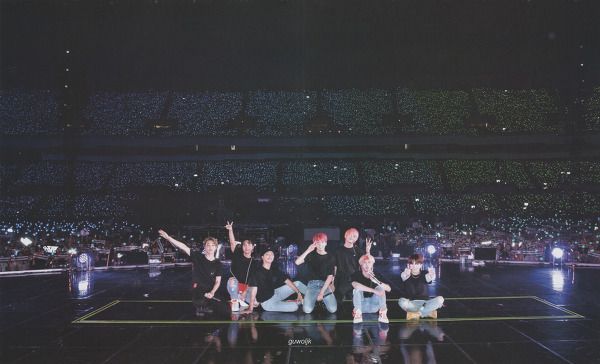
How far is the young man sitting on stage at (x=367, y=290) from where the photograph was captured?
8158 mm

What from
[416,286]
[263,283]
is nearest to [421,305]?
[416,286]

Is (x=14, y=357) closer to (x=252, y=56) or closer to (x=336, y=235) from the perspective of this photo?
(x=336, y=235)

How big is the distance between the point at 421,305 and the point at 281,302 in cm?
270

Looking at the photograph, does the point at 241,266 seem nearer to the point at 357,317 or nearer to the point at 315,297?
the point at 315,297

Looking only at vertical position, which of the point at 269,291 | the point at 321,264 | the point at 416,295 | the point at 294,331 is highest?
the point at 321,264

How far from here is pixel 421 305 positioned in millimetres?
8430

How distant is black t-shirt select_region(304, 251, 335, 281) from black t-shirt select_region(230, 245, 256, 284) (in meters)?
1.15

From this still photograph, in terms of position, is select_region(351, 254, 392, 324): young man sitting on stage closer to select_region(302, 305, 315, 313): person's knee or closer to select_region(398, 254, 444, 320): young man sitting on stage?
select_region(398, 254, 444, 320): young man sitting on stage

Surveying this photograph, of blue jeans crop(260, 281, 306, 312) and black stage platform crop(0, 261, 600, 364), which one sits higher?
blue jeans crop(260, 281, 306, 312)

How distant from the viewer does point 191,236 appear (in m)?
22.1

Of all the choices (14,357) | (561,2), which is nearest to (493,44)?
(561,2)

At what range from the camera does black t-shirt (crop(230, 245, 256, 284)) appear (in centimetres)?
898

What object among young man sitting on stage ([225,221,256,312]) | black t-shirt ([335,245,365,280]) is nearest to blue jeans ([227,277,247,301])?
young man sitting on stage ([225,221,256,312])

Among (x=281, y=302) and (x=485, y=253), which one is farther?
(x=485, y=253)
